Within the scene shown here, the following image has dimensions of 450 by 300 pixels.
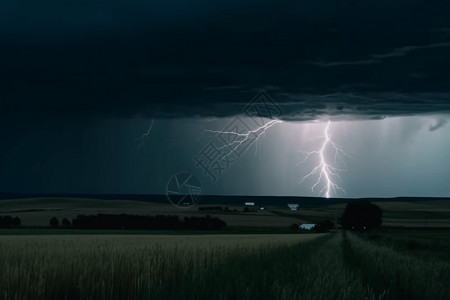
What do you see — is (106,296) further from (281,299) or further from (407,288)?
(407,288)

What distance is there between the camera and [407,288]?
12.1 meters

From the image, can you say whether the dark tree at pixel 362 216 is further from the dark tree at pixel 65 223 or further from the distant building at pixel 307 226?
the dark tree at pixel 65 223

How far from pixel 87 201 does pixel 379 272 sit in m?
130

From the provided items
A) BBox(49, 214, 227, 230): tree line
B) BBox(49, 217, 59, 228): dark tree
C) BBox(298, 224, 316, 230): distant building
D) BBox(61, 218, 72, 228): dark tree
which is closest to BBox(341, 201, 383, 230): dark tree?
BBox(298, 224, 316, 230): distant building

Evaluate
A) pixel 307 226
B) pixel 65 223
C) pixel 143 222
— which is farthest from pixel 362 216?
pixel 65 223

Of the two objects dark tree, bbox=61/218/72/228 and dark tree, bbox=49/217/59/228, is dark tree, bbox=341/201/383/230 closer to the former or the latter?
dark tree, bbox=61/218/72/228

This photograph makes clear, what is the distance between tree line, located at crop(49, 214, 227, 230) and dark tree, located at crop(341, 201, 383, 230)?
37580 mm

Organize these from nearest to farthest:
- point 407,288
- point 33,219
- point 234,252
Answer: point 407,288 → point 234,252 → point 33,219

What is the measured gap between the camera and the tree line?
8162cm

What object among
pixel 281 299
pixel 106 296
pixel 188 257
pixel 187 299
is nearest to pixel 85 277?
pixel 106 296

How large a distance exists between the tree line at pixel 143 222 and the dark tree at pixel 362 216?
37580 millimetres

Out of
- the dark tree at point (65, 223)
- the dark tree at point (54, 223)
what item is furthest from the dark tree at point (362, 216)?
the dark tree at point (54, 223)

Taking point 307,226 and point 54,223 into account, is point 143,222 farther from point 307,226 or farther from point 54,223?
point 307,226

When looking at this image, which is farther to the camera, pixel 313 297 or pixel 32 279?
pixel 32 279
